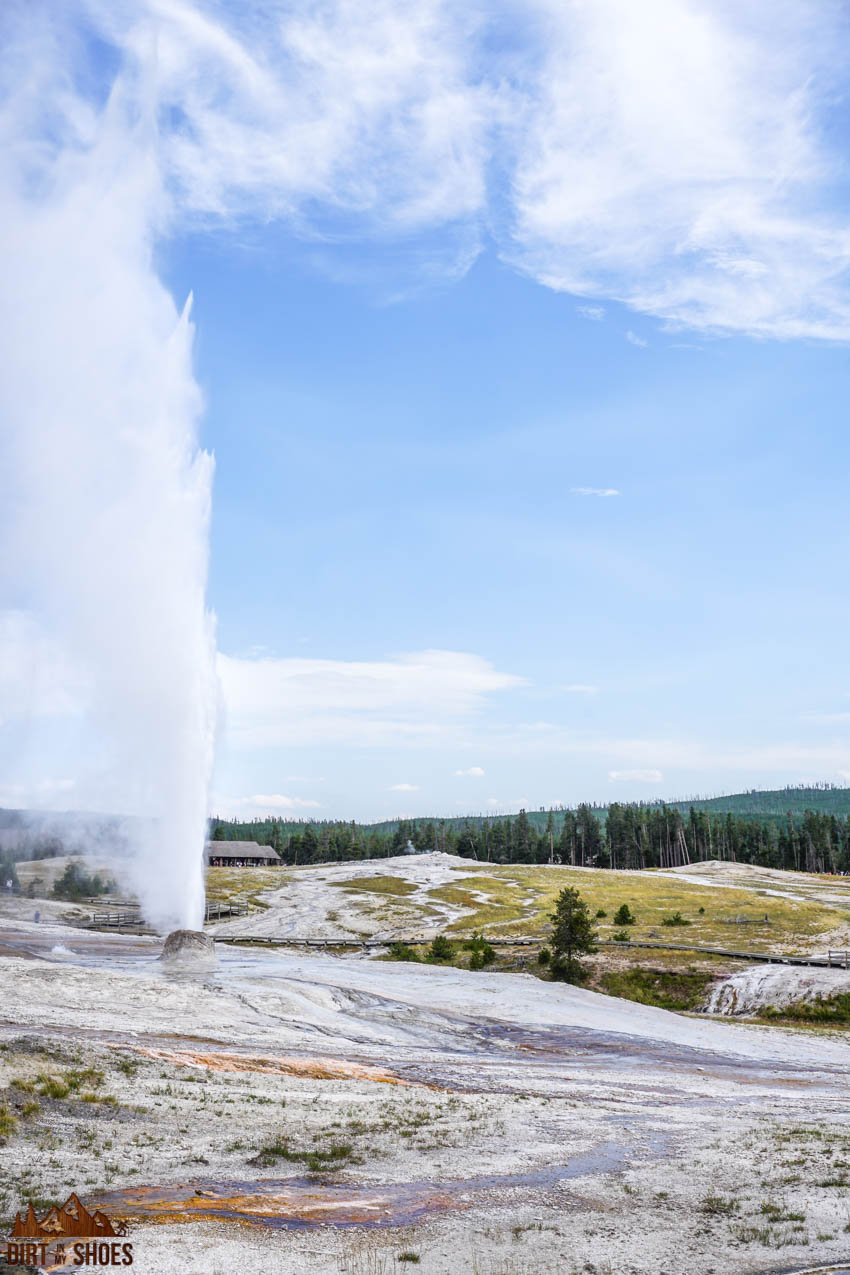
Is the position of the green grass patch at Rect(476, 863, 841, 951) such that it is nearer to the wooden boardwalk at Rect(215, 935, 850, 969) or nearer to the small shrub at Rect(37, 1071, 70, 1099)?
the wooden boardwalk at Rect(215, 935, 850, 969)

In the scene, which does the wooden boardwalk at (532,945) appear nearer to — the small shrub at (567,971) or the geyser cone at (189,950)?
the small shrub at (567,971)

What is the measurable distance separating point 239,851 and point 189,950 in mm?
120980

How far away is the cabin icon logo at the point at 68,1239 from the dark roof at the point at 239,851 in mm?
157708

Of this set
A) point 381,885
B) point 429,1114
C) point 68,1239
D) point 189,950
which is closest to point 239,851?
point 381,885

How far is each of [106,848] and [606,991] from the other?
116 meters

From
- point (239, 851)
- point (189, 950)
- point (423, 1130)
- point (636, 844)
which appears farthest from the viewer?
point (636, 844)

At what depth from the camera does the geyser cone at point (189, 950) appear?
52438 mm

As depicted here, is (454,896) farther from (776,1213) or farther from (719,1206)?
(776,1213)

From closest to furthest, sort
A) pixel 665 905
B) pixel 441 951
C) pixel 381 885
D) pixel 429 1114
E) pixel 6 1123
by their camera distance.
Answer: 1. pixel 6 1123
2. pixel 429 1114
3. pixel 441 951
4. pixel 665 905
5. pixel 381 885

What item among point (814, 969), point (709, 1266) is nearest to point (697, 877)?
point (814, 969)

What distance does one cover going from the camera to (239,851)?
559 feet

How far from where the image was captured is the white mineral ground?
566 inches

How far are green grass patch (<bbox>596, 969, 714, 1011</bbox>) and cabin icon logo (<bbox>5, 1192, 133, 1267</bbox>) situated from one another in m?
42.3

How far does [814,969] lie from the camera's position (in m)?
52.2
